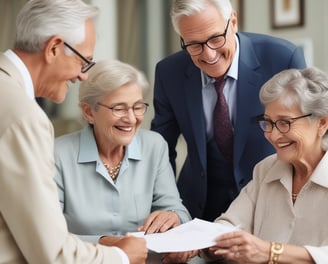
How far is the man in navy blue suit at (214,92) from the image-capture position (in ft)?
7.38

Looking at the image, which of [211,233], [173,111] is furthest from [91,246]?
[173,111]

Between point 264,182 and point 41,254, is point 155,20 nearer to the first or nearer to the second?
point 264,182

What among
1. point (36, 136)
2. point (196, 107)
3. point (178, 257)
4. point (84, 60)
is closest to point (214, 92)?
point (196, 107)

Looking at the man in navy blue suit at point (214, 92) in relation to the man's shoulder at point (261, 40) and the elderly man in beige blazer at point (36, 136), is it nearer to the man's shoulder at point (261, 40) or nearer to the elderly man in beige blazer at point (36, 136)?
the man's shoulder at point (261, 40)

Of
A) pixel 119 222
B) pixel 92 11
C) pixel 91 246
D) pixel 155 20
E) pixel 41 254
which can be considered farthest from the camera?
pixel 155 20

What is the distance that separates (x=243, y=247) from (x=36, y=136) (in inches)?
30.7

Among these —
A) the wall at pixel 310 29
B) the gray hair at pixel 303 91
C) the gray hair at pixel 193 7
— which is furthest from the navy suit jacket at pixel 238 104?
the wall at pixel 310 29

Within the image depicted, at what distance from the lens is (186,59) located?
8.43 feet

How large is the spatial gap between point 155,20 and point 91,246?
415cm

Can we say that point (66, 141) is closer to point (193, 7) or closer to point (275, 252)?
point (193, 7)

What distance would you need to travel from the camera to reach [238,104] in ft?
7.84

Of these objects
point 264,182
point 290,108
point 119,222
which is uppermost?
point 290,108

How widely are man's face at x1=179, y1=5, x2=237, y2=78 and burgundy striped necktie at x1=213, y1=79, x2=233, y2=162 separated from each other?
11 centimetres

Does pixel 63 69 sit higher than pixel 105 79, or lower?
higher
